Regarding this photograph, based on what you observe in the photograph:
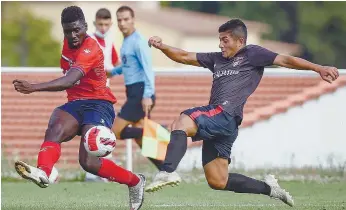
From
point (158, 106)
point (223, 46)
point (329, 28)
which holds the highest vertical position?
point (223, 46)

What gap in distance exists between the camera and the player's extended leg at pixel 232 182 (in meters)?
12.9

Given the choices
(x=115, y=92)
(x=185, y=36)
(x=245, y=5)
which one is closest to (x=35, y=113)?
(x=115, y=92)

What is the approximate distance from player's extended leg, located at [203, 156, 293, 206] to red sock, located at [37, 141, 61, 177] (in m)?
1.47

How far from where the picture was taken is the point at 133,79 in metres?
17.0

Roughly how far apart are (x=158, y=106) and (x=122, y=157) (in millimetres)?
1068

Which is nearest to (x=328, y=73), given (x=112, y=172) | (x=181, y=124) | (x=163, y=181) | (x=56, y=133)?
(x=181, y=124)

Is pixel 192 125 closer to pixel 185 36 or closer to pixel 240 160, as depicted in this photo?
pixel 240 160

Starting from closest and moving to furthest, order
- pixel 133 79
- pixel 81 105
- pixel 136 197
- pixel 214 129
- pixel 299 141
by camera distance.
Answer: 1. pixel 214 129
2. pixel 81 105
3. pixel 136 197
4. pixel 133 79
5. pixel 299 141

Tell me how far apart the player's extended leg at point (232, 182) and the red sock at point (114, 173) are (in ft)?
2.47

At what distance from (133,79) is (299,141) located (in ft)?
9.28

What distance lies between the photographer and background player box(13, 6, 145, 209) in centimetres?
1256

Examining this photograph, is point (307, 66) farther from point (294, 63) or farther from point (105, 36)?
point (105, 36)

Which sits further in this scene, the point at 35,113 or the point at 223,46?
the point at 35,113

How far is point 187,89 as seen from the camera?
1953 cm
